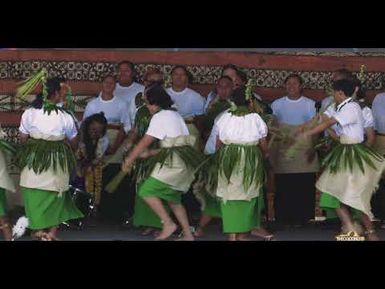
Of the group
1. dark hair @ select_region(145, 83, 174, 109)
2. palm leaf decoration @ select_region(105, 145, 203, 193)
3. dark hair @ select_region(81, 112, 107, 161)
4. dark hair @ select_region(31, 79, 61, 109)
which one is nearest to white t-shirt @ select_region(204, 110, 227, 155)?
palm leaf decoration @ select_region(105, 145, 203, 193)

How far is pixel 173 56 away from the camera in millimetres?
10820

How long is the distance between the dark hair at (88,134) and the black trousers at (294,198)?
1.50 meters

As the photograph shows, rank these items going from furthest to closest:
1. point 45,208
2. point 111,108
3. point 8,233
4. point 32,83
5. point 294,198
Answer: point 294,198 < point 111,108 < point 32,83 < point 8,233 < point 45,208

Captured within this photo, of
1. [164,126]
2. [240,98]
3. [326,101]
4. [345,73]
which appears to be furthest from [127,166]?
[345,73]

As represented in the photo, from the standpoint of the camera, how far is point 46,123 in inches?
389

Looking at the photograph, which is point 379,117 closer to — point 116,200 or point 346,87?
point 346,87

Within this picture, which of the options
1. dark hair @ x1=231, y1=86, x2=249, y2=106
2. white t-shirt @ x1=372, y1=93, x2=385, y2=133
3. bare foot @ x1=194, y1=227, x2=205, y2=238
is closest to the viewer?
dark hair @ x1=231, y1=86, x2=249, y2=106

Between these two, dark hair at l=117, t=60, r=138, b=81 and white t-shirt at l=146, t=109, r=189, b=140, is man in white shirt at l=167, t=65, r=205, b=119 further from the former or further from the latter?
white t-shirt at l=146, t=109, r=189, b=140

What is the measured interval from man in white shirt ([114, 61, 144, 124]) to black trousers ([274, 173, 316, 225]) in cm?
135

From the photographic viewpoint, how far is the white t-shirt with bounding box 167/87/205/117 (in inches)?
417

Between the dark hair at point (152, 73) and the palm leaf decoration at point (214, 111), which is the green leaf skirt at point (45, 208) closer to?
the dark hair at point (152, 73)

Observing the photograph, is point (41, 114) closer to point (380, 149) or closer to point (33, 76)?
point (33, 76)

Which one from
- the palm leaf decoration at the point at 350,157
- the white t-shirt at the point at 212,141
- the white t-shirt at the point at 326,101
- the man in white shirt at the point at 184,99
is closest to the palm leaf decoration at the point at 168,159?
the white t-shirt at the point at 212,141

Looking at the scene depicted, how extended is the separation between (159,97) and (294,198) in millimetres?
1594
